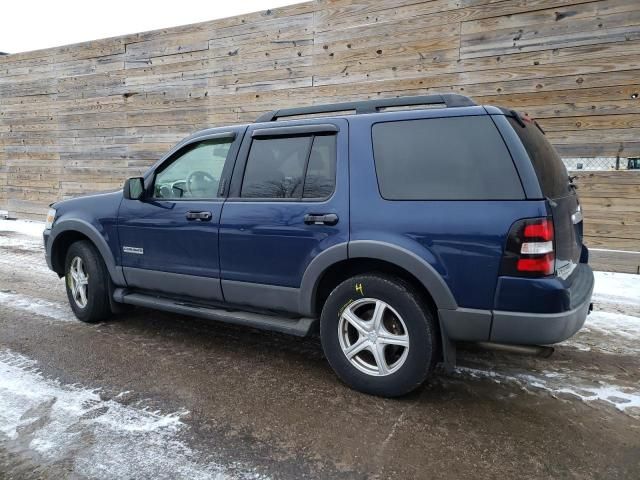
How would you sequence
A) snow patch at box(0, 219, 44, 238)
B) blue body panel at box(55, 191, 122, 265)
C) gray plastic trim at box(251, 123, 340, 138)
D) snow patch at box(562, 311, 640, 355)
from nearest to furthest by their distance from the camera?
1. gray plastic trim at box(251, 123, 340, 138)
2. snow patch at box(562, 311, 640, 355)
3. blue body panel at box(55, 191, 122, 265)
4. snow patch at box(0, 219, 44, 238)

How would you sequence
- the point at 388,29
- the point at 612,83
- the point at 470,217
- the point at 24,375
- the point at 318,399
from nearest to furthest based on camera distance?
the point at 470,217
the point at 318,399
the point at 24,375
the point at 612,83
the point at 388,29

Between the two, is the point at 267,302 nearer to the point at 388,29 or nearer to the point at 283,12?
the point at 388,29

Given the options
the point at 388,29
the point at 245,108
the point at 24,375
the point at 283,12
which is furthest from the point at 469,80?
the point at 24,375

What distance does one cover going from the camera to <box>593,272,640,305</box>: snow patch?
5.18 m

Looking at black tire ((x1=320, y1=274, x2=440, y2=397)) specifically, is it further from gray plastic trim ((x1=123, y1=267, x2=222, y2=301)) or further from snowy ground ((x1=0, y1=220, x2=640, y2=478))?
gray plastic trim ((x1=123, y1=267, x2=222, y2=301))

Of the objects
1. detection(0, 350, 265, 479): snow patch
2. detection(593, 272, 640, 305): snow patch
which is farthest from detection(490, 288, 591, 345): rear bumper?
detection(593, 272, 640, 305): snow patch

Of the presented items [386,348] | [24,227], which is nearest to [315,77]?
[386,348]

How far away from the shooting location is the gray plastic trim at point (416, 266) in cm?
281

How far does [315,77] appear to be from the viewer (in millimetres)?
7543

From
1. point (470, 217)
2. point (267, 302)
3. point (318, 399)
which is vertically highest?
point (470, 217)

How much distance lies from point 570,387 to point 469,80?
4485 mm

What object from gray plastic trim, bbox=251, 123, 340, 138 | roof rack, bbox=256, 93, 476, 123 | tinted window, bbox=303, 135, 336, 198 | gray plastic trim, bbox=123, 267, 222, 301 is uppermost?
roof rack, bbox=256, 93, 476, 123

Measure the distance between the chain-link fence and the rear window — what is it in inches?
124

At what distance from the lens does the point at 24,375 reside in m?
3.43
